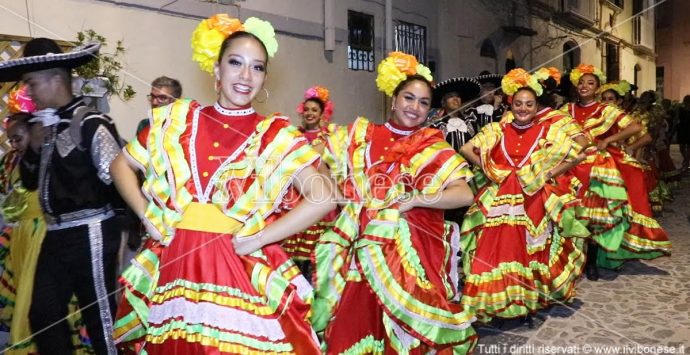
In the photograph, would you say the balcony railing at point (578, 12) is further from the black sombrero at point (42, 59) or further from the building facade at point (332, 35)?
the black sombrero at point (42, 59)

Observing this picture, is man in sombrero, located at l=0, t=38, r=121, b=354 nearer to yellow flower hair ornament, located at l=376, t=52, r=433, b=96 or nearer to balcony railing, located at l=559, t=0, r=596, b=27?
yellow flower hair ornament, located at l=376, t=52, r=433, b=96

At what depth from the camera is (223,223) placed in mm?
2283

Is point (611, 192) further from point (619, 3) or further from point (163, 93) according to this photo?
point (619, 3)

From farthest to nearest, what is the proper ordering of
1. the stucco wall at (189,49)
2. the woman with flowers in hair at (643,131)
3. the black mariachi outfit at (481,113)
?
the woman with flowers in hair at (643,131) < the black mariachi outfit at (481,113) < the stucco wall at (189,49)

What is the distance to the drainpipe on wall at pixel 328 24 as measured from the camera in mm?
10891

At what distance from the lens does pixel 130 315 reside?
2410 mm

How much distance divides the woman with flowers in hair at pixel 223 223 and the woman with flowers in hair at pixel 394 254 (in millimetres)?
945

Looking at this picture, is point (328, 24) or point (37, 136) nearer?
point (37, 136)

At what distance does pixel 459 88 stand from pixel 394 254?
347 centimetres

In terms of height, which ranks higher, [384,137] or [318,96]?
[318,96]

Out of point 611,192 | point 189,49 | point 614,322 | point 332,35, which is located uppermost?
point 332,35

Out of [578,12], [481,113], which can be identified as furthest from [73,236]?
[578,12]

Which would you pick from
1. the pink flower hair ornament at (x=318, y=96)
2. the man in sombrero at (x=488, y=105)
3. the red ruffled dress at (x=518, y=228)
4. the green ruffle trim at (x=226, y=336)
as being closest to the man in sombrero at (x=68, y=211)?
the green ruffle trim at (x=226, y=336)

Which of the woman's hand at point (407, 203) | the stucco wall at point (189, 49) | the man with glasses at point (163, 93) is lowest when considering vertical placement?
the woman's hand at point (407, 203)
